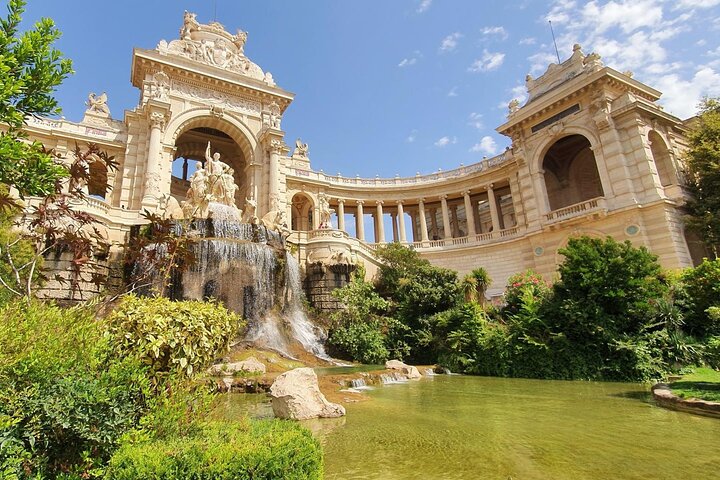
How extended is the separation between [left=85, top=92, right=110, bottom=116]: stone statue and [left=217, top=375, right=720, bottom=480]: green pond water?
29669 millimetres

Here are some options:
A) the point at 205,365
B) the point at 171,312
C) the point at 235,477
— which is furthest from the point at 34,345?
the point at 235,477

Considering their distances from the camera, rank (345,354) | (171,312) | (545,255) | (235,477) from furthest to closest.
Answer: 1. (545,255)
2. (345,354)
3. (171,312)
4. (235,477)

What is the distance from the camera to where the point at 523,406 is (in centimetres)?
812

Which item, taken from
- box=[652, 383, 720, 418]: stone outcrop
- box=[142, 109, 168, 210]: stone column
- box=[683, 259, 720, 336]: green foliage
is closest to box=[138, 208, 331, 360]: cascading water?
box=[142, 109, 168, 210]: stone column

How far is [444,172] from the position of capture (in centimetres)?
3925

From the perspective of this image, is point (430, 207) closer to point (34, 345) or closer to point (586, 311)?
point (586, 311)

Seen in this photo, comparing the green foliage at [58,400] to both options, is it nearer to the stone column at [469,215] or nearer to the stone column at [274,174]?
the stone column at [274,174]

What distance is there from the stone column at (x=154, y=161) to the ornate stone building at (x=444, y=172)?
0.24ft

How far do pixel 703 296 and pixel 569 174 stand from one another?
24872 mm

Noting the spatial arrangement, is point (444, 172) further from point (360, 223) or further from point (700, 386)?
point (700, 386)

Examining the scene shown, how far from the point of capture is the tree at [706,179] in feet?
75.3

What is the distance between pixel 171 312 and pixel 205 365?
0.86m

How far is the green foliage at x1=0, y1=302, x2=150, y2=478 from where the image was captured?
3338 millimetres

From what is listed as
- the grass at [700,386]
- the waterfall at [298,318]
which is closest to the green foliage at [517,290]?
the grass at [700,386]
